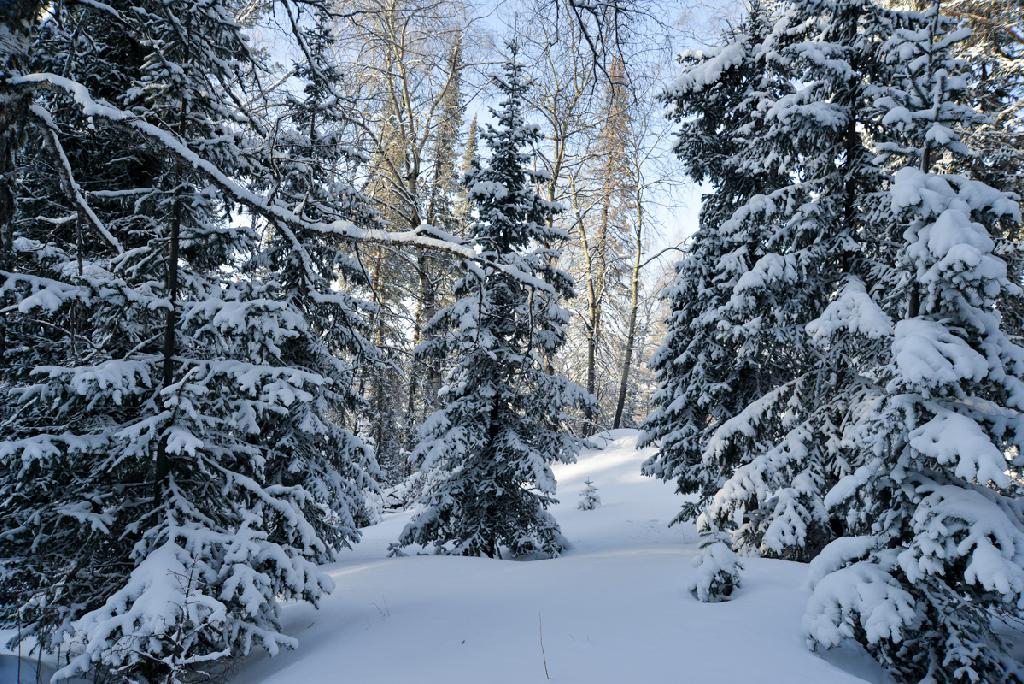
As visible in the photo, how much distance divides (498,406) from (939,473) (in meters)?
6.71

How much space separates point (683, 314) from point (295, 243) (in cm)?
956

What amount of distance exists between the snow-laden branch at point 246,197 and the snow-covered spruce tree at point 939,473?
3.50 metres

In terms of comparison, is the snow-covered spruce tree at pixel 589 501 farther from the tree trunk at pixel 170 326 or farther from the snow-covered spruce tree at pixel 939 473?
the tree trunk at pixel 170 326

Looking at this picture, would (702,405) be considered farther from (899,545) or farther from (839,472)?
(899,545)

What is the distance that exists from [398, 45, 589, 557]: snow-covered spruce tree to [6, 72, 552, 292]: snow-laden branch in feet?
17.7

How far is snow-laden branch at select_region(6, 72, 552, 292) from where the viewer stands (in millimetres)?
3514

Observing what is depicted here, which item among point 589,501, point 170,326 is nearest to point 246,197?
point 170,326

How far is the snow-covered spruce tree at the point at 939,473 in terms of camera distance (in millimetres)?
4270

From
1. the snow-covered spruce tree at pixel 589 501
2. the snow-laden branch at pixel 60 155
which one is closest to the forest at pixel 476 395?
the snow-laden branch at pixel 60 155

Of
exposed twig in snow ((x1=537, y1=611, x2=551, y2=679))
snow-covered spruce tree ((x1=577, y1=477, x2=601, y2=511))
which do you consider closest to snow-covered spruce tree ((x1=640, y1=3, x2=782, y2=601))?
snow-covered spruce tree ((x1=577, y1=477, x2=601, y2=511))

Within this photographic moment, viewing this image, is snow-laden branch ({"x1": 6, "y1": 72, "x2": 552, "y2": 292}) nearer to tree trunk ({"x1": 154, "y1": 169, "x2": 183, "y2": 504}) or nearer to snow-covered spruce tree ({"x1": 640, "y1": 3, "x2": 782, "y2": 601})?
tree trunk ({"x1": 154, "y1": 169, "x2": 183, "y2": 504})

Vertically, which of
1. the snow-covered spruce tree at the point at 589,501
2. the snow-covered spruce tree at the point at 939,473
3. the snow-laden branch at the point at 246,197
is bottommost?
the snow-covered spruce tree at the point at 589,501

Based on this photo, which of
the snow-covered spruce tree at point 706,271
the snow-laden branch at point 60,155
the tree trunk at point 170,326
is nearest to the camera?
the snow-laden branch at point 60,155

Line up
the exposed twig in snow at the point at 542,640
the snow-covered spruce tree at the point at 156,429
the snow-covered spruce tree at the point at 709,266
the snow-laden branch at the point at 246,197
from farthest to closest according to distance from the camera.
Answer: the snow-covered spruce tree at the point at 709,266 → the exposed twig in snow at the point at 542,640 → the snow-covered spruce tree at the point at 156,429 → the snow-laden branch at the point at 246,197
